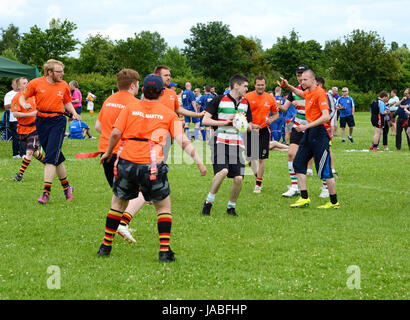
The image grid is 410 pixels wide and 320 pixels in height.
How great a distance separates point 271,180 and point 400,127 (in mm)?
9453

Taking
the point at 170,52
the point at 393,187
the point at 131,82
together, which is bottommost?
the point at 393,187

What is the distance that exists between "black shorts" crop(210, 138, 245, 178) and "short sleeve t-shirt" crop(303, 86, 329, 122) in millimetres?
1595

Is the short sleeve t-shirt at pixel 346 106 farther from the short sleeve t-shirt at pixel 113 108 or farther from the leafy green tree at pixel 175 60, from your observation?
the leafy green tree at pixel 175 60

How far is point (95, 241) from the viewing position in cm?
637

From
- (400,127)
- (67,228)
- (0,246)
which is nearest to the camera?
(0,246)

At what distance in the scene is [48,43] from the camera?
186 feet

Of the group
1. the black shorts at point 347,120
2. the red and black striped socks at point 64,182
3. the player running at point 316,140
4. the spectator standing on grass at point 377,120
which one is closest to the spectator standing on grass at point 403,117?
the spectator standing on grass at point 377,120

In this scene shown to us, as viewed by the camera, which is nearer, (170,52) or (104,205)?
(104,205)

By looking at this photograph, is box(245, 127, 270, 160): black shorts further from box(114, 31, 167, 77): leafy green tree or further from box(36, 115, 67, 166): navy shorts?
box(114, 31, 167, 77): leafy green tree

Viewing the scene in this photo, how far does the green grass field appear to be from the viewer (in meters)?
4.70

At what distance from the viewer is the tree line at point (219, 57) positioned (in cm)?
5719

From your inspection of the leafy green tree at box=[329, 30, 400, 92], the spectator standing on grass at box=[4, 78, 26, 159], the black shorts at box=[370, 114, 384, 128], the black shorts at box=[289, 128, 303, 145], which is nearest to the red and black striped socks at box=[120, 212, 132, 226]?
the black shorts at box=[289, 128, 303, 145]
